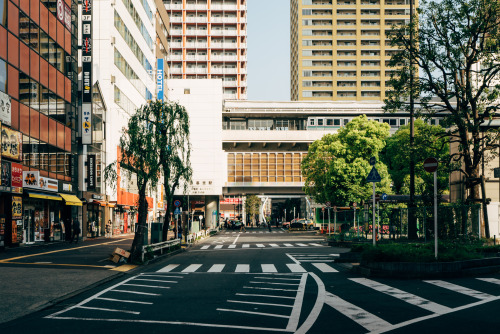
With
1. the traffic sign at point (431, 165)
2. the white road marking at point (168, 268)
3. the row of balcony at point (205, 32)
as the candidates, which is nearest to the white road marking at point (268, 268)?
the white road marking at point (168, 268)

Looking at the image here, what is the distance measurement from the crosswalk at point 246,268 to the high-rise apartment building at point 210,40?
334 ft

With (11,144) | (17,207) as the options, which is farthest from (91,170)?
(11,144)

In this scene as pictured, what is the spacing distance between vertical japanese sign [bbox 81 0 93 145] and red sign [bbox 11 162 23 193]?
1161cm

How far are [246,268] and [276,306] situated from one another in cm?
935

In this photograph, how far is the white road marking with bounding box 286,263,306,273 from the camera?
736 inches

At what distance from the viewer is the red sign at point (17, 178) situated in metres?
30.3

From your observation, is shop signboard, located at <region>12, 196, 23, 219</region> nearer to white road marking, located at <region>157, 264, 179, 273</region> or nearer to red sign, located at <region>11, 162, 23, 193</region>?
red sign, located at <region>11, 162, 23, 193</region>

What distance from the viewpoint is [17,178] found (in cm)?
3092

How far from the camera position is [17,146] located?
101ft

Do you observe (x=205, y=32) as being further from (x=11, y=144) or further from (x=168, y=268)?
(x=168, y=268)

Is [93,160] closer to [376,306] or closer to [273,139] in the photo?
[376,306]

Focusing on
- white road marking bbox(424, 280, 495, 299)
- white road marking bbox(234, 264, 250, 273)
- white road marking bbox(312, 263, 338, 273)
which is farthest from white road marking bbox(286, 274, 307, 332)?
white road marking bbox(234, 264, 250, 273)

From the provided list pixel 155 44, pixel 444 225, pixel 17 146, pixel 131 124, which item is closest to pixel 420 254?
pixel 444 225

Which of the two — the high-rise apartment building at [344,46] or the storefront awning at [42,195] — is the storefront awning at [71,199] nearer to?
the storefront awning at [42,195]
